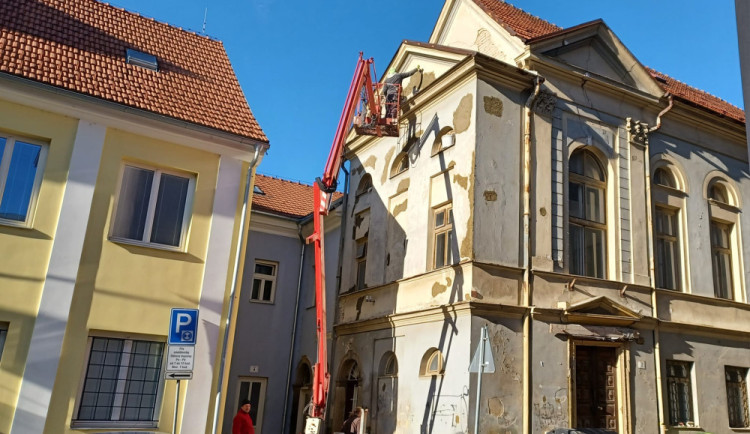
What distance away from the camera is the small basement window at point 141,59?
12.0m

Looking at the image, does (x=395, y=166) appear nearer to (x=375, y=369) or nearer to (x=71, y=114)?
(x=375, y=369)

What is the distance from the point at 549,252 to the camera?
562 inches

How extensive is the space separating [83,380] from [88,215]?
2.60 meters

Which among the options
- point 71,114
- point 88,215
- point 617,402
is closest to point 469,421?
point 617,402

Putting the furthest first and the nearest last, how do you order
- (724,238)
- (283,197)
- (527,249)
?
(283,197), (724,238), (527,249)

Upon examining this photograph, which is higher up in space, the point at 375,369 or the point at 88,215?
the point at 88,215

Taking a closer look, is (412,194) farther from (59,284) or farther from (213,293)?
(59,284)

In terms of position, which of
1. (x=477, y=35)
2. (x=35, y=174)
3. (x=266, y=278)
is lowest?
(x=35, y=174)

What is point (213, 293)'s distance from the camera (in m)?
10.8

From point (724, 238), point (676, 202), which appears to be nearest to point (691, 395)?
point (676, 202)

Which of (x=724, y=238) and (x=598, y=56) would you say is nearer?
(x=598, y=56)

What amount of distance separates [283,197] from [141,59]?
1123 cm

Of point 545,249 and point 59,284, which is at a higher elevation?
point 545,249

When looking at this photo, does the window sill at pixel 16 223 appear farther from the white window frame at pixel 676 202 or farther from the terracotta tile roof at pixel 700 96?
the terracotta tile roof at pixel 700 96
